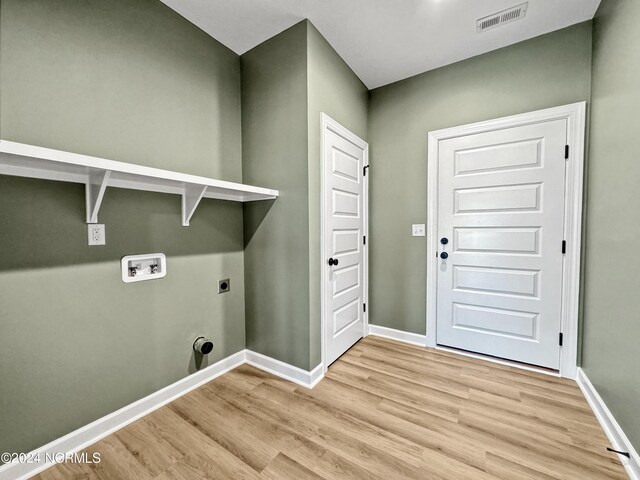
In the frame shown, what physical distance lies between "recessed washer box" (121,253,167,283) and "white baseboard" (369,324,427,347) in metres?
2.14

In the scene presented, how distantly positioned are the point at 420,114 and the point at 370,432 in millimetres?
2673

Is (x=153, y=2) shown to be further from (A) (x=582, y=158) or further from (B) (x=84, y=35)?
(A) (x=582, y=158)

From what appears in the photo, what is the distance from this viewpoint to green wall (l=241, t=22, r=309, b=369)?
6.26 ft

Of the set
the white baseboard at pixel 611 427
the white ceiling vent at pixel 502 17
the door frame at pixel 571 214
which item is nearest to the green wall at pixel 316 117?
the white ceiling vent at pixel 502 17

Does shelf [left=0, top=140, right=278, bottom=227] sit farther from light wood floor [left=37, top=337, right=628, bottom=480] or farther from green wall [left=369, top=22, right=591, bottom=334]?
green wall [left=369, top=22, right=591, bottom=334]

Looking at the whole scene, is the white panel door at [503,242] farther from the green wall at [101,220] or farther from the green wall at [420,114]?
the green wall at [101,220]

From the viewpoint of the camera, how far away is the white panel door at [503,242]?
79.5 inches

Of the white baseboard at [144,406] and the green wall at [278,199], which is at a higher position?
the green wall at [278,199]

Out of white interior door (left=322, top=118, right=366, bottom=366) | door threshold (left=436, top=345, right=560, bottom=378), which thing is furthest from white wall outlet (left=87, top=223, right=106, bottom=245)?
door threshold (left=436, top=345, right=560, bottom=378)

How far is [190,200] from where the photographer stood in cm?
177

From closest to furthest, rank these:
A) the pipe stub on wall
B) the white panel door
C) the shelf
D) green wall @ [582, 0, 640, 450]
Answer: the shelf < green wall @ [582, 0, 640, 450] < the pipe stub on wall < the white panel door

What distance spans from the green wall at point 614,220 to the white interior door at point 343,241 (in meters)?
1.71

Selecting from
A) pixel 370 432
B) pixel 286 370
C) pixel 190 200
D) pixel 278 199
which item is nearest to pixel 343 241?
pixel 278 199

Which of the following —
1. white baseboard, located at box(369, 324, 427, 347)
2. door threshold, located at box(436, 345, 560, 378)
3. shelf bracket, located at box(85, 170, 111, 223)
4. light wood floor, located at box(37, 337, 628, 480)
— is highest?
shelf bracket, located at box(85, 170, 111, 223)
